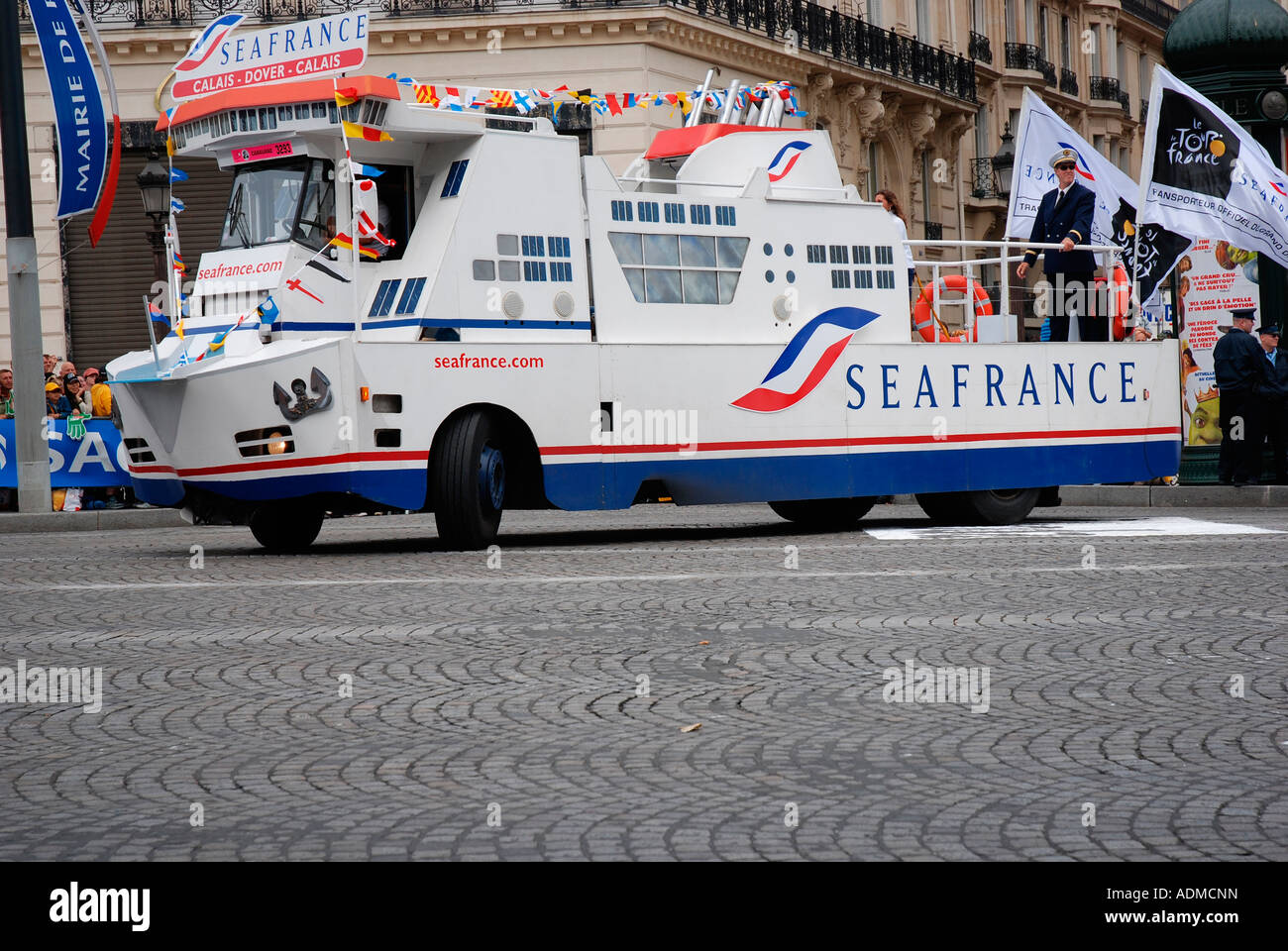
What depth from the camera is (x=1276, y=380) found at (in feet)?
61.9

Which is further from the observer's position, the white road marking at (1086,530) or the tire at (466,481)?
the white road marking at (1086,530)

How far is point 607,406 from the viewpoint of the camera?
43.5 feet

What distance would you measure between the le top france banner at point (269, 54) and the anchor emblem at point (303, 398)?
2214 millimetres

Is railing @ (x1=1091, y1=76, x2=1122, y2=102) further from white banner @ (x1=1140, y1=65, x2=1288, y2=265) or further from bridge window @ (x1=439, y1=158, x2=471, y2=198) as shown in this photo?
bridge window @ (x1=439, y1=158, x2=471, y2=198)

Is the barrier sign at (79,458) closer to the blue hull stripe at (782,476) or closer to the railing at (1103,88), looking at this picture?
the blue hull stripe at (782,476)

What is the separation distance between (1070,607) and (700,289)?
18.4 ft

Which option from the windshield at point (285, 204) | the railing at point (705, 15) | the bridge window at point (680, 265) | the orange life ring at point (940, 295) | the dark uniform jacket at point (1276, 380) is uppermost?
the railing at point (705, 15)

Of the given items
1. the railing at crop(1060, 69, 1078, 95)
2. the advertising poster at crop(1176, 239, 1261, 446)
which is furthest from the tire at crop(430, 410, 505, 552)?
the railing at crop(1060, 69, 1078, 95)

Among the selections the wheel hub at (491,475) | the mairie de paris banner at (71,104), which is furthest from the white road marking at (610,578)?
the mairie de paris banner at (71,104)

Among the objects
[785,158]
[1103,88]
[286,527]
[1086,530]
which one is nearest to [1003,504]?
[1086,530]

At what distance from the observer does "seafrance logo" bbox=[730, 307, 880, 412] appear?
13945mm

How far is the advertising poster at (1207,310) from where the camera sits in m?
20.7
